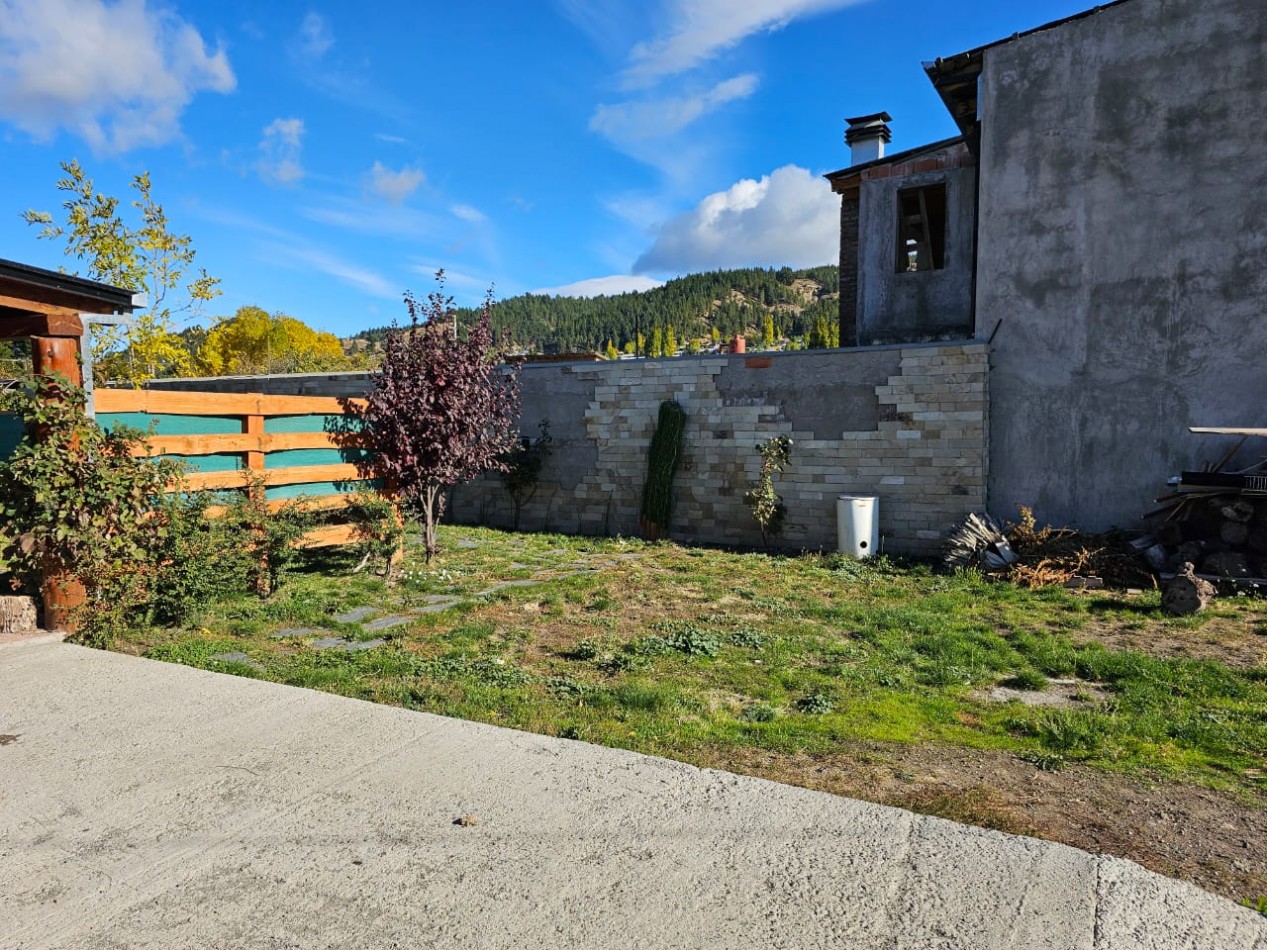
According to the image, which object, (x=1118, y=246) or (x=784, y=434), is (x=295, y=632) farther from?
(x=1118, y=246)

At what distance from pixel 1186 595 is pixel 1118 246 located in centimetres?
506

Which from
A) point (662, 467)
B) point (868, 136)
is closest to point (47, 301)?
point (662, 467)

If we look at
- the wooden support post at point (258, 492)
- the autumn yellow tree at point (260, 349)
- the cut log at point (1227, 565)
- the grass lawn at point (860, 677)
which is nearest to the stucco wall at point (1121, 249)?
the cut log at point (1227, 565)

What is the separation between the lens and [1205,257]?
31.8 ft

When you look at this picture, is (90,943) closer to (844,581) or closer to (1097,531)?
(844,581)

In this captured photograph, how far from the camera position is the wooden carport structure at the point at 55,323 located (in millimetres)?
5797

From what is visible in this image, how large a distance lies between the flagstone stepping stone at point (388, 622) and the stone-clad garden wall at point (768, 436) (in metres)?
6.33

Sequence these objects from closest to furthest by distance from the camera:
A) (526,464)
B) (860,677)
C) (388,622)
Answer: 1. (860,677)
2. (388,622)
3. (526,464)

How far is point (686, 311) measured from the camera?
8381cm

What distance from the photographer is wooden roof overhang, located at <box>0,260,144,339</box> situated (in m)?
5.67

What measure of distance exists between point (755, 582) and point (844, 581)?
1.09m

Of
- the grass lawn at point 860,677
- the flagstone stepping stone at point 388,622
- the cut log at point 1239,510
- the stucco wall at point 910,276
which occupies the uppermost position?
the stucco wall at point 910,276

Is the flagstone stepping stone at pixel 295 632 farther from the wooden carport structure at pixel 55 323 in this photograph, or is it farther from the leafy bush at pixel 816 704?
the leafy bush at pixel 816 704

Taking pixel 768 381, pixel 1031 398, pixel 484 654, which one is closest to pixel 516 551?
pixel 768 381
